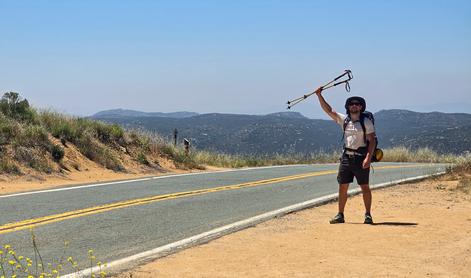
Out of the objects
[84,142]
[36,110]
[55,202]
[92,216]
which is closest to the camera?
Result: [92,216]

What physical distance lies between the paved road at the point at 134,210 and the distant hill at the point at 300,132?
98.4 ft

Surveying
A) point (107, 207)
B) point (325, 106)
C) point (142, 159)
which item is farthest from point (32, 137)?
point (325, 106)

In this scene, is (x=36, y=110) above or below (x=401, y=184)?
above

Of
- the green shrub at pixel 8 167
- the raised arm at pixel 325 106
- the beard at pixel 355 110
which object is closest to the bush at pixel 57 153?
the green shrub at pixel 8 167

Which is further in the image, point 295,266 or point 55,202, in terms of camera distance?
point 55,202

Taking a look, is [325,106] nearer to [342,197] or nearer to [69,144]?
[342,197]

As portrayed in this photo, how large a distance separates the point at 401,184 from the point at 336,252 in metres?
8.39

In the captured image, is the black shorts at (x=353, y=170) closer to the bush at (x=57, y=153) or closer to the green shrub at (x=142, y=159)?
the bush at (x=57, y=153)

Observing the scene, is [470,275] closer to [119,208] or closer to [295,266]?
[295,266]

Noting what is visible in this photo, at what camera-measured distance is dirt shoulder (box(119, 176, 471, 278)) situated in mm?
6355

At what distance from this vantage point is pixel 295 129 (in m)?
78.4

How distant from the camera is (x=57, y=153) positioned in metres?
17.9

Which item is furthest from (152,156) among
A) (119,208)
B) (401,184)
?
(119,208)

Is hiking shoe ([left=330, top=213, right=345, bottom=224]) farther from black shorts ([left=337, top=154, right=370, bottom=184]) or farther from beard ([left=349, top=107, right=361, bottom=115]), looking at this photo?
beard ([left=349, top=107, right=361, bottom=115])
